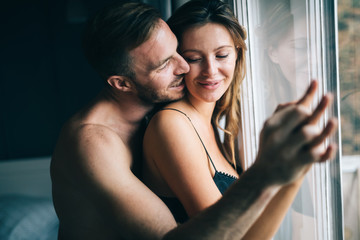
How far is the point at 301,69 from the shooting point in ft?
2.50

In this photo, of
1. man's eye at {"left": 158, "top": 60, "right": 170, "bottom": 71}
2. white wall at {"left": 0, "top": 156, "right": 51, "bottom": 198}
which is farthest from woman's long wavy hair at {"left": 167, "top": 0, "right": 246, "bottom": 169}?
white wall at {"left": 0, "top": 156, "right": 51, "bottom": 198}

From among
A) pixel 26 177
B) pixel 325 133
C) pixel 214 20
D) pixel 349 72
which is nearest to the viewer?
pixel 325 133

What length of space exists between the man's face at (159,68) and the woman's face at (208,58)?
0.04 meters

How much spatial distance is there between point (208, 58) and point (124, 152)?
1.38 feet

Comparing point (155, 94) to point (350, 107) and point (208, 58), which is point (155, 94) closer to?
point (208, 58)

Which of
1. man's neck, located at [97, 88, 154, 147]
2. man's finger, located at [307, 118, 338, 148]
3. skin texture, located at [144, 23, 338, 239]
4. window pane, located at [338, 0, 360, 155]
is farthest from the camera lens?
man's neck, located at [97, 88, 154, 147]

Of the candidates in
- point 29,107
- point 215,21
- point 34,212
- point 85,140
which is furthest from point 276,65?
point 29,107

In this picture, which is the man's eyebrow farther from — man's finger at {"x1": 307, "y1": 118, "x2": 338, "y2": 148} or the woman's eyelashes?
man's finger at {"x1": 307, "y1": 118, "x2": 338, "y2": 148}

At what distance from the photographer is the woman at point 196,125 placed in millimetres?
816

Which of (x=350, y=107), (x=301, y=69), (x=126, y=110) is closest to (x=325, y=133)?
(x=350, y=107)

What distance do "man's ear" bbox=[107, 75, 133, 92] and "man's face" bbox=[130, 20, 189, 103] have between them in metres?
0.03

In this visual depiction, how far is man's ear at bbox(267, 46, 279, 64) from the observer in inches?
35.9

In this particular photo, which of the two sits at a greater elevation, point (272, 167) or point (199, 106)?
point (272, 167)

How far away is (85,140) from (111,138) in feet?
0.27
